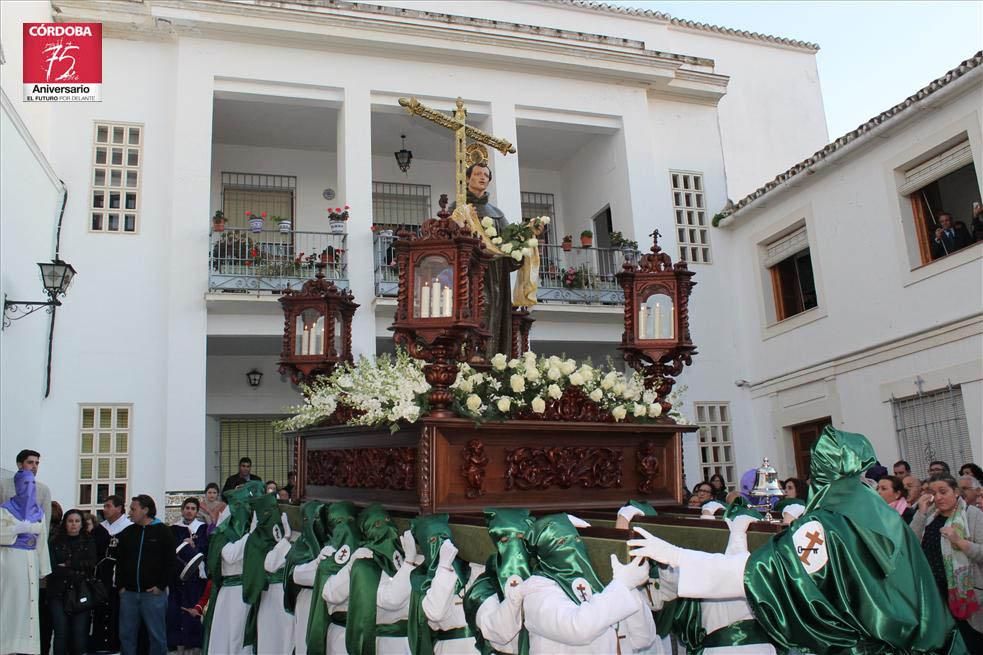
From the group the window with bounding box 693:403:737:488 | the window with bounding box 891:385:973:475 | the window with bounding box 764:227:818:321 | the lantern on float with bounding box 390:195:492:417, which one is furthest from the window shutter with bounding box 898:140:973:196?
the lantern on float with bounding box 390:195:492:417

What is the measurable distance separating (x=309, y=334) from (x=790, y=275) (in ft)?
31.6

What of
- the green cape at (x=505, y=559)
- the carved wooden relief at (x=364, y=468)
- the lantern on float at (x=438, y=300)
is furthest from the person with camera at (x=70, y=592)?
the green cape at (x=505, y=559)

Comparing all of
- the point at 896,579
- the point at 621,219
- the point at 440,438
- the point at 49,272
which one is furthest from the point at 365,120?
the point at 896,579

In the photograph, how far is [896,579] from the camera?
2.90 m

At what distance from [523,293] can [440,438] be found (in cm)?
186

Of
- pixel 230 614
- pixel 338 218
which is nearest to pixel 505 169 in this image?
pixel 338 218

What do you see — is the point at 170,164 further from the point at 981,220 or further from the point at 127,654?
the point at 981,220

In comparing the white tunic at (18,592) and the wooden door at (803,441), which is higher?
the wooden door at (803,441)

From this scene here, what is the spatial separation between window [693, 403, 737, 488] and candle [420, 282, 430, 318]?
10.3m

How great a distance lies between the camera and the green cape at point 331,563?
489 centimetres

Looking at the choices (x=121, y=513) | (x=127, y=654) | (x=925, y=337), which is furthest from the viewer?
(x=925, y=337)

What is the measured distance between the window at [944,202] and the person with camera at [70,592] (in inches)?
408

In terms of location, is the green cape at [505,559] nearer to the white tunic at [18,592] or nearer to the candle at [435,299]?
the candle at [435,299]

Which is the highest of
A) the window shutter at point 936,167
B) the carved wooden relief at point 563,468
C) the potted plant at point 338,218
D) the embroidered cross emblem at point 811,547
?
the potted plant at point 338,218
